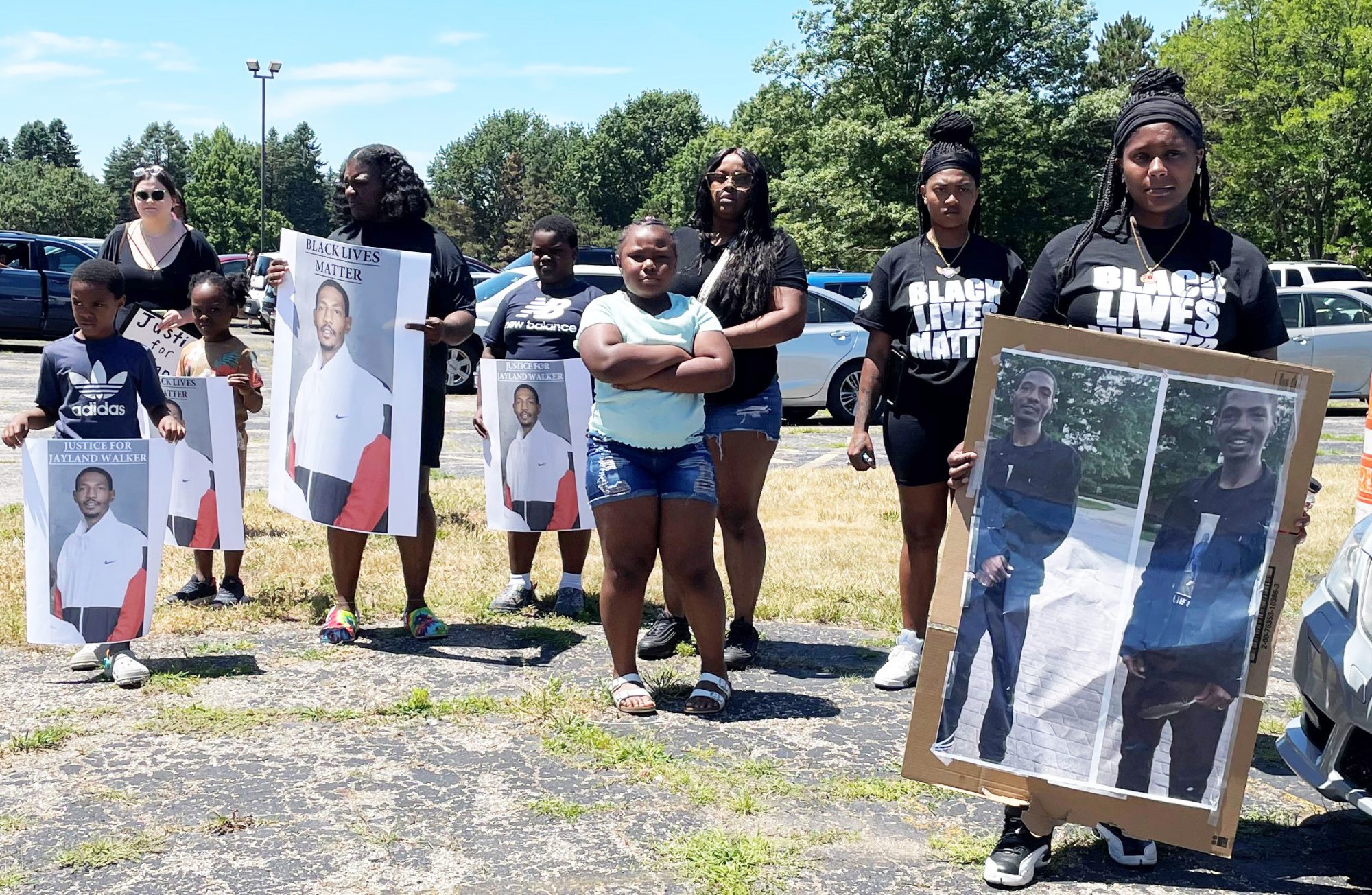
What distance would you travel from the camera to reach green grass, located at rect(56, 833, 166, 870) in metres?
3.18

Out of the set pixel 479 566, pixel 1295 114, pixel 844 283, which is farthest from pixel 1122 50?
pixel 479 566

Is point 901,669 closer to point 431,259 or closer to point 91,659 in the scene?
point 431,259

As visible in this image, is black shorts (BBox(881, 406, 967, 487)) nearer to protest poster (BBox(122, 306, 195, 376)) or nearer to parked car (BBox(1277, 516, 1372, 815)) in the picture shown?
parked car (BBox(1277, 516, 1372, 815))

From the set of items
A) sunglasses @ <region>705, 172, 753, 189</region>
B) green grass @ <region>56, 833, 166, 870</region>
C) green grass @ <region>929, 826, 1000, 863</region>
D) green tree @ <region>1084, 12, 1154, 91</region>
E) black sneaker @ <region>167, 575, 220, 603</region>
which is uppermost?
green tree @ <region>1084, 12, 1154, 91</region>

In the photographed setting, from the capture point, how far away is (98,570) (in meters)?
4.63

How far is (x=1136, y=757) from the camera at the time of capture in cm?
313

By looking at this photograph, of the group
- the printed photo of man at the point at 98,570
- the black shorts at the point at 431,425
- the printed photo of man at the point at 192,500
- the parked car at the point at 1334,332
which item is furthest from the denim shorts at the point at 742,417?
the parked car at the point at 1334,332

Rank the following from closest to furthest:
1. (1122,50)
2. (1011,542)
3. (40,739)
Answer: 1. (1011,542)
2. (40,739)
3. (1122,50)

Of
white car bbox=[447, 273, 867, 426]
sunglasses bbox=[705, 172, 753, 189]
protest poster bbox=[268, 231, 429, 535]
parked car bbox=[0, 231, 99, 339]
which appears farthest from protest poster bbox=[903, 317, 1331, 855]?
parked car bbox=[0, 231, 99, 339]

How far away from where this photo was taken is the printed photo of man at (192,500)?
579 cm

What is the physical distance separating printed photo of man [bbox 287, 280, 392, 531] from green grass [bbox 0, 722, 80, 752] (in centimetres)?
130

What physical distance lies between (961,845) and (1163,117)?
2028 millimetres

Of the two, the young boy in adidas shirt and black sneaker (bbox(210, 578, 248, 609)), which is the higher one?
the young boy in adidas shirt

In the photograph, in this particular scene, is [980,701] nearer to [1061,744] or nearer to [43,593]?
[1061,744]
